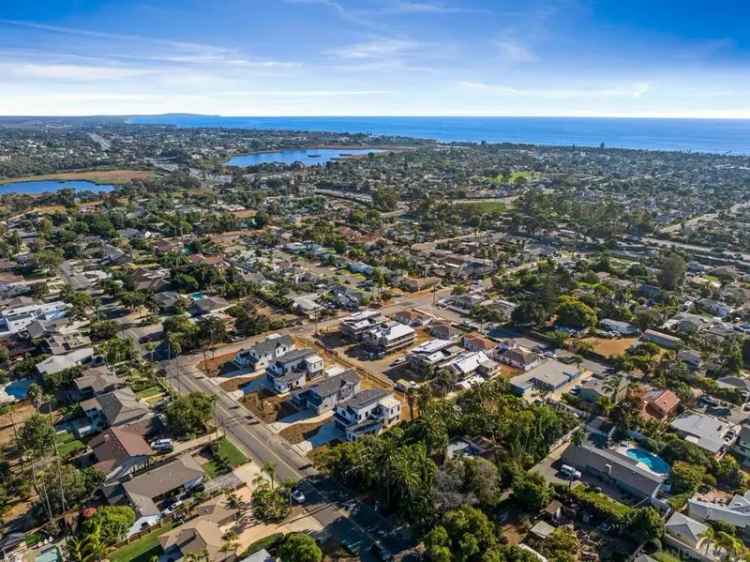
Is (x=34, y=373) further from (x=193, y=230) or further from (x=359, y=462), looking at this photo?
(x=193, y=230)

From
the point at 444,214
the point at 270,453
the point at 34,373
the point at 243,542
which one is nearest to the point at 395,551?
the point at 243,542

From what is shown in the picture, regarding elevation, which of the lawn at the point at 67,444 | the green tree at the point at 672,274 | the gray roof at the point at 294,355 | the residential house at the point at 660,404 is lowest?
the lawn at the point at 67,444

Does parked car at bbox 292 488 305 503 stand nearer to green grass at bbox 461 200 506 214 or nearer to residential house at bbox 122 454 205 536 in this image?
residential house at bbox 122 454 205 536

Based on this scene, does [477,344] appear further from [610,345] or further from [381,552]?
[381,552]

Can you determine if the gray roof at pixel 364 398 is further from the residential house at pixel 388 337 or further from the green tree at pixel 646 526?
the green tree at pixel 646 526

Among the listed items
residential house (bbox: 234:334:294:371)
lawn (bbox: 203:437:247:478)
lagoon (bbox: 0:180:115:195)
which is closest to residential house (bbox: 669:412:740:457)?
lawn (bbox: 203:437:247:478)

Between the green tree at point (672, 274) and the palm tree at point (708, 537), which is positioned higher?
the green tree at point (672, 274)

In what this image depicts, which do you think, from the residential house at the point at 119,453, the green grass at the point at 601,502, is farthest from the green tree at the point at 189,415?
the green grass at the point at 601,502
